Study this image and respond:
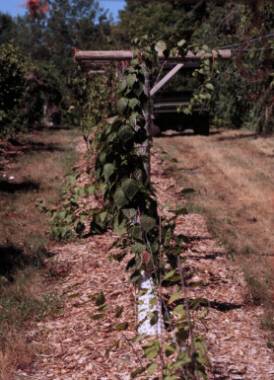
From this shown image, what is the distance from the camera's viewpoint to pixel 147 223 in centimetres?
442

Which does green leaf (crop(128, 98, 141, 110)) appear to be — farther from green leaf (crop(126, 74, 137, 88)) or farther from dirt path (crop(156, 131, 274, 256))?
dirt path (crop(156, 131, 274, 256))

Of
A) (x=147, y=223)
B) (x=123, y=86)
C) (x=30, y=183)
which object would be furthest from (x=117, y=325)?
(x=30, y=183)

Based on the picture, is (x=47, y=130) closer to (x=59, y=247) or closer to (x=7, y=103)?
(x=7, y=103)

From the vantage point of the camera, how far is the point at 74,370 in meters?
4.21

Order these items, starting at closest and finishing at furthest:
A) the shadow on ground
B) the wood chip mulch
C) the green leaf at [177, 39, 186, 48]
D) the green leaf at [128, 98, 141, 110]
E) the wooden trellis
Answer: the wooden trellis, the wood chip mulch, the green leaf at [128, 98, 141, 110], the green leaf at [177, 39, 186, 48], the shadow on ground

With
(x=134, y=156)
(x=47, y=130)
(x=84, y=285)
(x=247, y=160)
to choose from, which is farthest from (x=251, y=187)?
(x=47, y=130)

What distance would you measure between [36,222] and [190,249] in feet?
8.03

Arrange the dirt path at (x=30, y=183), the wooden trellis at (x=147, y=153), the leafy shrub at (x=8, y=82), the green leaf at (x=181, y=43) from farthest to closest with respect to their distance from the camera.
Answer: the leafy shrub at (x=8, y=82)
the dirt path at (x=30, y=183)
the green leaf at (x=181, y=43)
the wooden trellis at (x=147, y=153)

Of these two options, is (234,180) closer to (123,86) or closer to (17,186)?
(17,186)

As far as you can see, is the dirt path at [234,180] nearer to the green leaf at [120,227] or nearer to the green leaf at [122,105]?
the green leaf at [120,227]

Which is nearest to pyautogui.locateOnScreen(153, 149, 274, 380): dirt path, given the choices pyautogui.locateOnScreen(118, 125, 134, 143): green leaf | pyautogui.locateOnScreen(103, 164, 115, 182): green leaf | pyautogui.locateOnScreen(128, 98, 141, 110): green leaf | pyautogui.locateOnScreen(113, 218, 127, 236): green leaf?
pyautogui.locateOnScreen(113, 218, 127, 236): green leaf

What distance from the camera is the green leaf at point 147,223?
439 centimetres

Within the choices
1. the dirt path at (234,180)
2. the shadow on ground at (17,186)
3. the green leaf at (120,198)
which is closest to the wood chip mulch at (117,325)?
the green leaf at (120,198)

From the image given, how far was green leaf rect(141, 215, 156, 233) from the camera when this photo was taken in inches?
173
